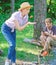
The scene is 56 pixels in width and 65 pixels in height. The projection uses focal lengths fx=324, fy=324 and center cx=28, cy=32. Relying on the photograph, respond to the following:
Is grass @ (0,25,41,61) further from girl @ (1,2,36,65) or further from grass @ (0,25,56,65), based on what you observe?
girl @ (1,2,36,65)

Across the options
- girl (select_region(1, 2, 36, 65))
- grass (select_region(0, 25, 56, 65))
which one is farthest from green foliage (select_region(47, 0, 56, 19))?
girl (select_region(1, 2, 36, 65))

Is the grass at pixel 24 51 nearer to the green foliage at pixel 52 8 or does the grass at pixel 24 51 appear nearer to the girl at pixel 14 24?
the girl at pixel 14 24

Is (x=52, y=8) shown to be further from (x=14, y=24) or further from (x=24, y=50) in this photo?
(x=14, y=24)

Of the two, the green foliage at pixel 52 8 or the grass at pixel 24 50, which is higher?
the grass at pixel 24 50

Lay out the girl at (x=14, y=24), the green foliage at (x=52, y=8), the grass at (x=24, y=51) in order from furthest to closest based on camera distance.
A: 1. the green foliage at (x=52, y=8)
2. the grass at (x=24, y=51)
3. the girl at (x=14, y=24)

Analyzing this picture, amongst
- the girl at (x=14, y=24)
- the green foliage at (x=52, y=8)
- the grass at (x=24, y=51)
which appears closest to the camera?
the girl at (x=14, y=24)

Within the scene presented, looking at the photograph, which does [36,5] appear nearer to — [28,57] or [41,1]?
[41,1]

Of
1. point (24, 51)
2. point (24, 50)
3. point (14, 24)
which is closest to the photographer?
point (14, 24)

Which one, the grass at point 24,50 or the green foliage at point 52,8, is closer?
the grass at point 24,50

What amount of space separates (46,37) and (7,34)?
66.5 inches

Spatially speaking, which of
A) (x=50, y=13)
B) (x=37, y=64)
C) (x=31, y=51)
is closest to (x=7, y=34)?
(x=37, y=64)

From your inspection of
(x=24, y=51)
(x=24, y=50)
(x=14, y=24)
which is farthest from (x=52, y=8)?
(x=14, y=24)

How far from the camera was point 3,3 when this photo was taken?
2056 centimetres

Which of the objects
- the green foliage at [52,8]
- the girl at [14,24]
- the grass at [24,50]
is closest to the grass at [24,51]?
the grass at [24,50]
